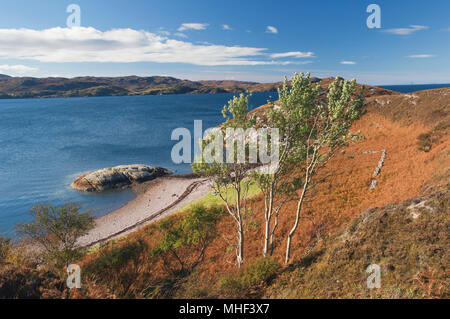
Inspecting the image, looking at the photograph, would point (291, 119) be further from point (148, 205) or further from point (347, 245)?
point (148, 205)

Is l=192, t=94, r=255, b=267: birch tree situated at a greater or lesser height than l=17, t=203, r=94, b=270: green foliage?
greater

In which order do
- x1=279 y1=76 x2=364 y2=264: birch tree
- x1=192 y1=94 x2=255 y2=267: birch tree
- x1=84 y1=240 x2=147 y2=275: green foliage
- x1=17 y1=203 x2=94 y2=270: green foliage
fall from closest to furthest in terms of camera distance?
x1=279 y1=76 x2=364 y2=264: birch tree → x1=192 y1=94 x2=255 y2=267: birch tree → x1=84 y1=240 x2=147 y2=275: green foliage → x1=17 y1=203 x2=94 y2=270: green foliage

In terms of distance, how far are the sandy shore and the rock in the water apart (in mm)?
3472

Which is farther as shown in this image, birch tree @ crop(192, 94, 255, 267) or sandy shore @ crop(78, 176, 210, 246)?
sandy shore @ crop(78, 176, 210, 246)

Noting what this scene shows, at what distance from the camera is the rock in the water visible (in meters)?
61.5

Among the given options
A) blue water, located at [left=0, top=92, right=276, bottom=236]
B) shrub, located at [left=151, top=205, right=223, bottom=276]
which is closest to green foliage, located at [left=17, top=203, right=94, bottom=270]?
shrub, located at [left=151, top=205, right=223, bottom=276]

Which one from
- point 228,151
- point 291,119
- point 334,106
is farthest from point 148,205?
point 334,106

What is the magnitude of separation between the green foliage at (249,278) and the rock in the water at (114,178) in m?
56.6

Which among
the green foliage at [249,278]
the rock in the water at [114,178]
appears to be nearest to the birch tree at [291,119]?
the green foliage at [249,278]

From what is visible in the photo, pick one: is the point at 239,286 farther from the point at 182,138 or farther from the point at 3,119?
the point at 3,119

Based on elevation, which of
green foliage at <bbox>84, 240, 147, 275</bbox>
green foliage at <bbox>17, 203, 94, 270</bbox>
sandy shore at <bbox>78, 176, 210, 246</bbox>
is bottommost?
sandy shore at <bbox>78, 176, 210, 246</bbox>

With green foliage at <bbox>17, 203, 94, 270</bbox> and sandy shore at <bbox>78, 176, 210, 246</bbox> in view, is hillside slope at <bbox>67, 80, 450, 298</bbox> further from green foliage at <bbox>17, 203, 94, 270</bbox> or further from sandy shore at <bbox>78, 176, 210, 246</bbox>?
sandy shore at <bbox>78, 176, 210, 246</bbox>

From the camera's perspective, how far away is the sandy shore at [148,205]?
4265 cm
